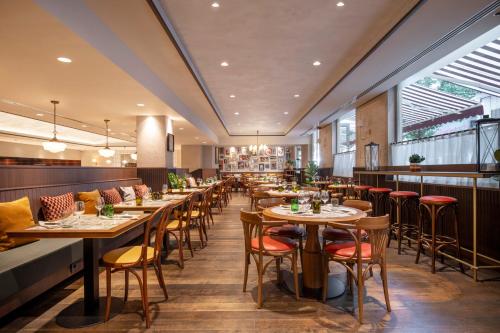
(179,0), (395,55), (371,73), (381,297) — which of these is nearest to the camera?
(381,297)

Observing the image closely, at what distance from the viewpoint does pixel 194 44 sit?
16.1 ft

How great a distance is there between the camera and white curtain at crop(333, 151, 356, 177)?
33.8 feet

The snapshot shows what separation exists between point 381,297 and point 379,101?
594 centimetres

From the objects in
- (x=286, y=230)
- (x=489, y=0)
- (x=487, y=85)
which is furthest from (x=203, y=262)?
(x=487, y=85)

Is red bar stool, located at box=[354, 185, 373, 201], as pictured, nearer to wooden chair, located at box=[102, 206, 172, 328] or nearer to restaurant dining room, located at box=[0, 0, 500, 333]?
restaurant dining room, located at box=[0, 0, 500, 333]

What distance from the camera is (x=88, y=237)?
7.64ft

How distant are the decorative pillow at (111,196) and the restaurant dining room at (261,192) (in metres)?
0.05

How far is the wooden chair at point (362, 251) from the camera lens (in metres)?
2.40

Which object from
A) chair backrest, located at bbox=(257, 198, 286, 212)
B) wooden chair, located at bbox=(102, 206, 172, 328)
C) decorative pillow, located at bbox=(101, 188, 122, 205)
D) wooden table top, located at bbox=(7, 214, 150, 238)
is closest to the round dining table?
chair backrest, located at bbox=(257, 198, 286, 212)

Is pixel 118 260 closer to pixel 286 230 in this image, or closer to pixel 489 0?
pixel 286 230

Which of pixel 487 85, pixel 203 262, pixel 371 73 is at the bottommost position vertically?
pixel 203 262

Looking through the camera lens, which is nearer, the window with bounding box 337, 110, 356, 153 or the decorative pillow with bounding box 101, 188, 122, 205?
the decorative pillow with bounding box 101, 188, 122, 205

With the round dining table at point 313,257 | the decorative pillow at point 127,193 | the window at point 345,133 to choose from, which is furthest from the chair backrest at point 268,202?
the window at point 345,133

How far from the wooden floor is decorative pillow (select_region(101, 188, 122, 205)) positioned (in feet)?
7.12
